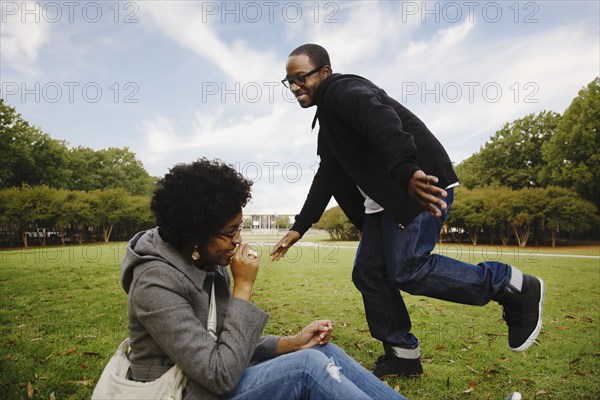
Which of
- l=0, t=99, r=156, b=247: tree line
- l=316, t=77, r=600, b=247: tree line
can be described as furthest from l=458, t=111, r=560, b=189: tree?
l=0, t=99, r=156, b=247: tree line

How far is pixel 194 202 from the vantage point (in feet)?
5.72

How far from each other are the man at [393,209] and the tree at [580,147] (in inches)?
1390

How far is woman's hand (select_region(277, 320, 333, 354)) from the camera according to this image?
2113 millimetres

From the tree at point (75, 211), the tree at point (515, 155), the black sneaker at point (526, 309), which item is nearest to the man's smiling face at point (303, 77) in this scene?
the black sneaker at point (526, 309)

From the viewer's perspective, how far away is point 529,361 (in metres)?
3.67

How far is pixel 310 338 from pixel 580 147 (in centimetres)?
3873

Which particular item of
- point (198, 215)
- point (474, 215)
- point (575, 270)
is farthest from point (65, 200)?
point (198, 215)

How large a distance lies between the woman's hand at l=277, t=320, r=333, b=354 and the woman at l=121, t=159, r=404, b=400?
6.2 inches

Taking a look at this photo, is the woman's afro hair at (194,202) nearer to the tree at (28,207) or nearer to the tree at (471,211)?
the tree at (471,211)

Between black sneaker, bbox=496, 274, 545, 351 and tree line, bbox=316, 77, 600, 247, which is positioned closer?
black sneaker, bbox=496, 274, 545, 351

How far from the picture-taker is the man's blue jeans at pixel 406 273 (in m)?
2.57

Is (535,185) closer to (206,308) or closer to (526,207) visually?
(526,207)

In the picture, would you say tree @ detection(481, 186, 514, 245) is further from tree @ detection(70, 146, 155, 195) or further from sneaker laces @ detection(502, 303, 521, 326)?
tree @ detection(70, 146, 155, 195)

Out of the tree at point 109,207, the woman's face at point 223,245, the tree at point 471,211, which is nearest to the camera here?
the woman's face at point 223,245
